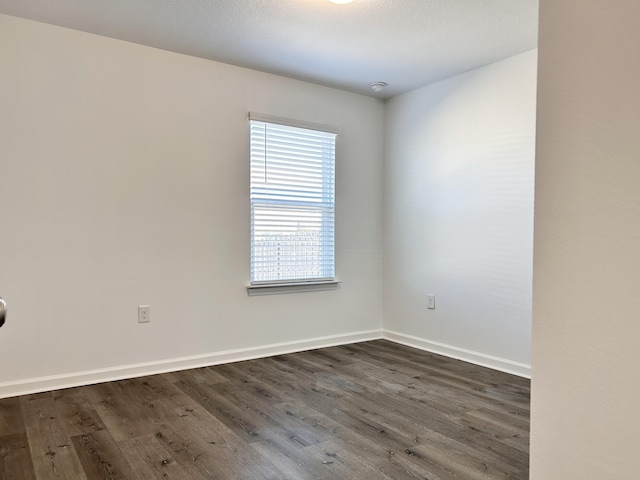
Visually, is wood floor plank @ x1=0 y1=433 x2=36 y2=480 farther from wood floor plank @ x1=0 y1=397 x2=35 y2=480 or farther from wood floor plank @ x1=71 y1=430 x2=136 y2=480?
wood floor plank @ x1=71 y1=430 x2=136 y2=480

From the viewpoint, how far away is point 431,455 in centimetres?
208

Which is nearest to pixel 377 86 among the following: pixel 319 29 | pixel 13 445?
pixel 319 29

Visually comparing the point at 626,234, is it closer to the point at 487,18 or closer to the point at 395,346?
the point at 487,18

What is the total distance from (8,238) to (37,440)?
128 centimetres

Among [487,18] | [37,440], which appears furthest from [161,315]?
[487,18]

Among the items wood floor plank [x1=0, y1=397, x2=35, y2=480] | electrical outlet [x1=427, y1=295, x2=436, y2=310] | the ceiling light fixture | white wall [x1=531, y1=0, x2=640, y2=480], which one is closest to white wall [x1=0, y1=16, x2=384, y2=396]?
wood floor plank [x1=0, y1=397, x2=35, y2=480]

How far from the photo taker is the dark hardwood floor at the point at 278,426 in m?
1.96

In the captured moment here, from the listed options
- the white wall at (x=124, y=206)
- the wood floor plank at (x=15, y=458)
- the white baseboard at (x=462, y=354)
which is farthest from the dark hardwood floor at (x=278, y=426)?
the white wall at (x=124, y=206)

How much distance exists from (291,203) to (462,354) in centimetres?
190

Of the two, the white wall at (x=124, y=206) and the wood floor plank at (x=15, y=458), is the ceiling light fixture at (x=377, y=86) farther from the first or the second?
the wood floor plank at (x=15, y=458)

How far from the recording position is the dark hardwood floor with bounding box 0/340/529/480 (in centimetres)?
196

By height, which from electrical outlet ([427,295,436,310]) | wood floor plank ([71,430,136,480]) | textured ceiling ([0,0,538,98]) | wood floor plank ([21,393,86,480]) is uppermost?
textured ceiling ([0,0,538,98])

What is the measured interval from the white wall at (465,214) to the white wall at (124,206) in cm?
91

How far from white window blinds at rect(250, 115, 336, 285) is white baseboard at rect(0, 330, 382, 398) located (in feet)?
1.86
